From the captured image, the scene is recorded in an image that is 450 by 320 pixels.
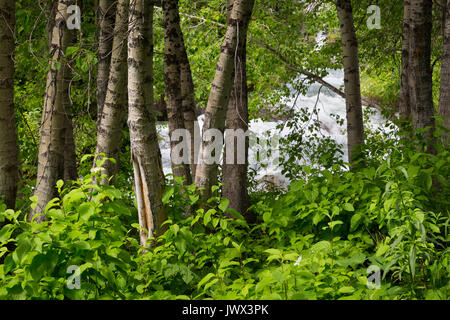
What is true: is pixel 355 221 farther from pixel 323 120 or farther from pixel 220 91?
pixel 323 120

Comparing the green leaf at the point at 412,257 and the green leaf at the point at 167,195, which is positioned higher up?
the green leaf at the point at 167,195

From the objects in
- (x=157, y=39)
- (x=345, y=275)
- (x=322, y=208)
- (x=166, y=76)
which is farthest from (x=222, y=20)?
(x=345, y=275)

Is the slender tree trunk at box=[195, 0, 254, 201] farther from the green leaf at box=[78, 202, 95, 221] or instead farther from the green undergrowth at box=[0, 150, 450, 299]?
the green leaf at box=[78, 202, 95, 221]

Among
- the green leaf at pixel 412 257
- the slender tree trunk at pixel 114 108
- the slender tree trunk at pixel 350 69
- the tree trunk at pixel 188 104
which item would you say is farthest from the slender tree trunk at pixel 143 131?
the slender tree trunk at pixel 350 69

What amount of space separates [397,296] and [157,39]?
9744 mm

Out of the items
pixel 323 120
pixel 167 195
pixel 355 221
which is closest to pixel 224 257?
pixel 167 195

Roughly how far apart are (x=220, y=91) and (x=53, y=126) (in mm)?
1775

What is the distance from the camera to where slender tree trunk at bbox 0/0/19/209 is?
482 cm

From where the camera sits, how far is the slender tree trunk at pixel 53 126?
500cm

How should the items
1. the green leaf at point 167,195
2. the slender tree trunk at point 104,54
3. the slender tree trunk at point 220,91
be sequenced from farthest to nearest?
the slender tree trunk at point 104,54
the slender tree trunk at point 220,91
the green leaf at point 167,195

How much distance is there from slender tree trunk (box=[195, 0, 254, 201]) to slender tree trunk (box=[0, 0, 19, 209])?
6.09 ft

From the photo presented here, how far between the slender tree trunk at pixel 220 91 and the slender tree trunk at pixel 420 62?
2561 mm

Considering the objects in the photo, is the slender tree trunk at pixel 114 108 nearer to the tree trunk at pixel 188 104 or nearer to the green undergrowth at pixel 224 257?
the green undergrowth at pixel 224 257
